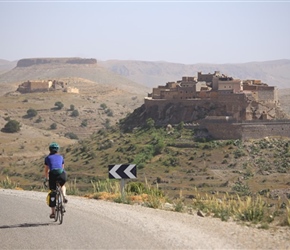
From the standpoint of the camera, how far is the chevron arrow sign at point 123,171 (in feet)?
51.3

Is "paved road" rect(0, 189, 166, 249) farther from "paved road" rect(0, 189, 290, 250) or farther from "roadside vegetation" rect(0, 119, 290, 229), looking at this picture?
"roadside vegetation" rect(0, 119, 290, 229)

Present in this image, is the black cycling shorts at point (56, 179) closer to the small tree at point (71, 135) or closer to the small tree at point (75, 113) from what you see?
the small tree at point (71, 135)

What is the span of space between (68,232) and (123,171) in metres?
4.45

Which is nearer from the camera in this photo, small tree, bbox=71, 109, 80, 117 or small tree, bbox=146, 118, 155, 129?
small tree, bbox=146, 118, 155, 129

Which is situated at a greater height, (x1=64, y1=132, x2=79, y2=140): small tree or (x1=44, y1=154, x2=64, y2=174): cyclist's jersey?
(x1=44, y1=154, x2=64, y2=174): cyclist's jersey

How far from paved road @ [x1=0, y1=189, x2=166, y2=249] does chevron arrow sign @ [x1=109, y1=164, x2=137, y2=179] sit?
1.35m

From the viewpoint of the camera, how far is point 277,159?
1964 inches

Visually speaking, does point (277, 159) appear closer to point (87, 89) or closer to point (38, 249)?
point (38, 249)

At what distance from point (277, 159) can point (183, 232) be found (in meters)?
39.8

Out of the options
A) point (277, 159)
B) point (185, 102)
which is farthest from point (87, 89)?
point (277, 159)

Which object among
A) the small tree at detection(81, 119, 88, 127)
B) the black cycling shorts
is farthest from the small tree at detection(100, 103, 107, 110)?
the black cycling shorts

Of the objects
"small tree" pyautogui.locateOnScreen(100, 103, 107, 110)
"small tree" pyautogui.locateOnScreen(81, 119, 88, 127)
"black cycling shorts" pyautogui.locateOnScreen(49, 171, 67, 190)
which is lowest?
"small tree" pyautogui.locateOnScreen(81, 119, 88, 127)

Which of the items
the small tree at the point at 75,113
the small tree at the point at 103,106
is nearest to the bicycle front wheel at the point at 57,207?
the small tree at the point at 75,113

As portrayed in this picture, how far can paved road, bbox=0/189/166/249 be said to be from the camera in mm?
10344
